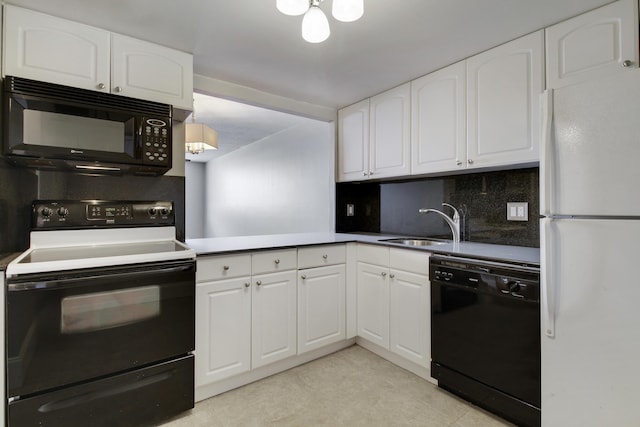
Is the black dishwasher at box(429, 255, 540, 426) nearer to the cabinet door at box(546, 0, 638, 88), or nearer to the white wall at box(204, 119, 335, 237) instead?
the cabinet door at box(546, 0, 638, 88)

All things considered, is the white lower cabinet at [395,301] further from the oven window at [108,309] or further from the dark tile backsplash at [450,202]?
the oven window at [108,309]

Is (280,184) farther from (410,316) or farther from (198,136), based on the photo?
(410,316)

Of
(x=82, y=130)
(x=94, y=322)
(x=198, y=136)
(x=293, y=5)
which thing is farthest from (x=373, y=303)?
(x=198, y=136)

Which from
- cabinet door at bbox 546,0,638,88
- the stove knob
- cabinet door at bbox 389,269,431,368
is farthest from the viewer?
cabinet door at bbox 389,269,431,368

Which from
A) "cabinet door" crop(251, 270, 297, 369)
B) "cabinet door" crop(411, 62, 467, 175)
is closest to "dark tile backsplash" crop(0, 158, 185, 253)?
"cabinet door" crop(251, 270, 297, 369)

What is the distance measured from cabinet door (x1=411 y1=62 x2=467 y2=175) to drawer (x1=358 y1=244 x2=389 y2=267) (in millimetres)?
653

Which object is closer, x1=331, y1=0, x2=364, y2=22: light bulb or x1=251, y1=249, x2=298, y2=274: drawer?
x1=331, y1=0, x2=364, y2=22: light bulb

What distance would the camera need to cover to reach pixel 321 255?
2.39 meters

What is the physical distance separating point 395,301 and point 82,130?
2.14 metres

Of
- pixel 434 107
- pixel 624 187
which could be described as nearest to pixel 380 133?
pixel 434 107

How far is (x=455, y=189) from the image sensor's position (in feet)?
8.48

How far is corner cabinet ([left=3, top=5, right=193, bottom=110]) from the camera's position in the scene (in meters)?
1.56

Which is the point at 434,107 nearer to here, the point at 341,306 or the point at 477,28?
the point at 477,28

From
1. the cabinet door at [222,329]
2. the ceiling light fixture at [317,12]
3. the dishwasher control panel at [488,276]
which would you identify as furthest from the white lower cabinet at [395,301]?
the ceiling light fixture at [317,12]
